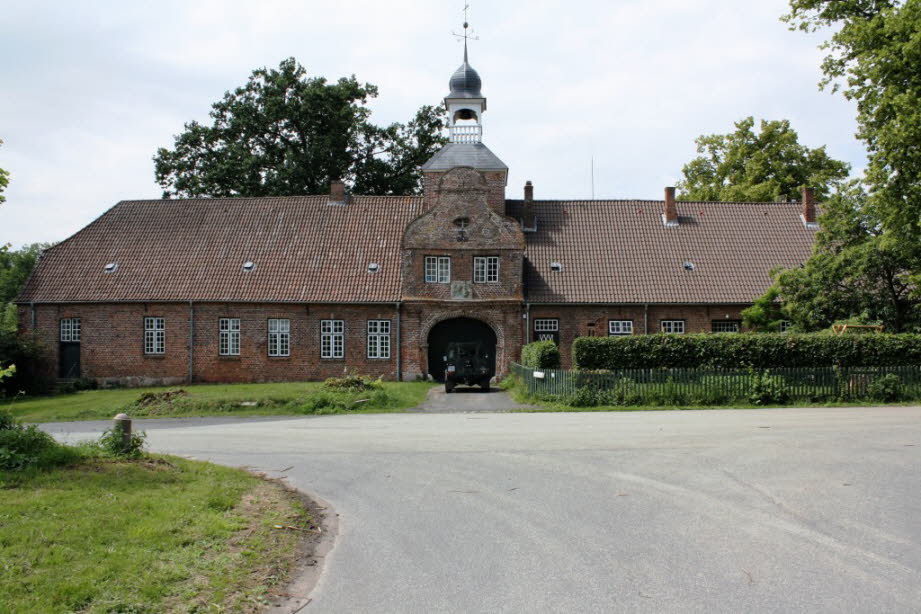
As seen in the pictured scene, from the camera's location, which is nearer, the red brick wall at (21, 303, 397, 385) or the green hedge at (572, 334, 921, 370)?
the green hedge at (572, 334, 921, 370)

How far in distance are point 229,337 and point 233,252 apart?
13.0ft

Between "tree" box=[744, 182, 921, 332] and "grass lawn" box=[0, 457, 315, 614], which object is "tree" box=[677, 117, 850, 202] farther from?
"grass lawn" box=[0, 457, 315, 614]

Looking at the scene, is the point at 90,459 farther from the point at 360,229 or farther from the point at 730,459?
the point at 360,229

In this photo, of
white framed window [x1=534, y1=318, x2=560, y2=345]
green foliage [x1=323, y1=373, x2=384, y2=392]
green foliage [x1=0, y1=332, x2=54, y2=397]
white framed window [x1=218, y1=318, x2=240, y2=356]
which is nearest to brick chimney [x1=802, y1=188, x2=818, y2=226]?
white framed window [x1=534, y1=318, x2=560, y2=345]

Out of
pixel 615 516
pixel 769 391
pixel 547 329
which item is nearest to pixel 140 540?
pixel 615 516

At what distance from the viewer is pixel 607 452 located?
1252 centimetres

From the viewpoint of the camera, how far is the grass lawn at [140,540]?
5.69 meters

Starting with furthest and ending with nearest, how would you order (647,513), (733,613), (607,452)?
1. (607,452)
2. (647,513)
3. (733,613)

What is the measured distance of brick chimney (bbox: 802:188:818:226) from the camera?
37094mm

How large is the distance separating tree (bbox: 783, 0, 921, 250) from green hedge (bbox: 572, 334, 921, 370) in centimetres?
324

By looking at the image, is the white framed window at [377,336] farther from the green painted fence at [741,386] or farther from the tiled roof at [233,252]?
the green painted fence at [741,386]

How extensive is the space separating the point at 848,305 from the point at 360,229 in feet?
64.8

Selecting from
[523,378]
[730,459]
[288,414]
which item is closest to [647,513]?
[730,459]

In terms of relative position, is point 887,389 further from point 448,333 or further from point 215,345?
point 215,345
